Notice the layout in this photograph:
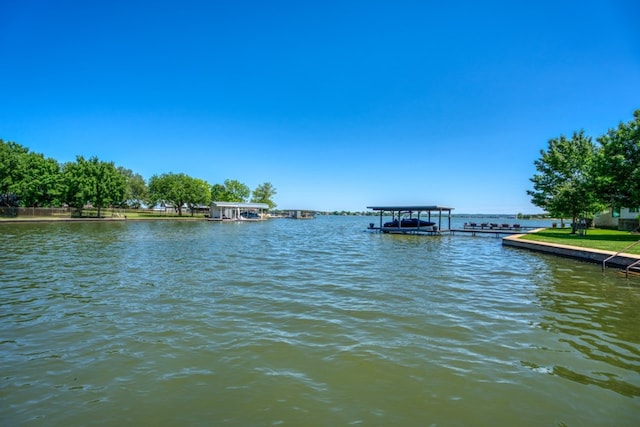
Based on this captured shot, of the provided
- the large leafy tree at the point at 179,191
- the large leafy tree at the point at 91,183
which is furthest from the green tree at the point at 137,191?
the large leafy tree at the point at 91,183

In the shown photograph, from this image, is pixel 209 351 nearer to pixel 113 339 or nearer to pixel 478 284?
pixel 113 339

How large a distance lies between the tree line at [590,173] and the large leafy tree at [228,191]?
82.1 meters

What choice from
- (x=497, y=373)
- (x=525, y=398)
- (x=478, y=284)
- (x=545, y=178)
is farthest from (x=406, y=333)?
(x=545, y=178)

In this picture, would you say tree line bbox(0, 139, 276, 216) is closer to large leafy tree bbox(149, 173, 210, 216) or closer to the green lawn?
large leafy tree bbox(149, 173, 210, 216)

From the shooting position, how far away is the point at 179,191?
8025cm

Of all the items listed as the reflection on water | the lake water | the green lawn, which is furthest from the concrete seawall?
the lake water

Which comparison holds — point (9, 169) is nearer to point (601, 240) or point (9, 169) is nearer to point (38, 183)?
point (38, 183)

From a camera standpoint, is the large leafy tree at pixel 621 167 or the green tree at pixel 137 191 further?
the green tree at pixel 137 191

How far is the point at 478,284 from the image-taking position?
1217 cm

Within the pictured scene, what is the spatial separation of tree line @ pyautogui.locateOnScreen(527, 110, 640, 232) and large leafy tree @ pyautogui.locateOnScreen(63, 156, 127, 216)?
65303 millimetres

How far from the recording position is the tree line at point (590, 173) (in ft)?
77.9

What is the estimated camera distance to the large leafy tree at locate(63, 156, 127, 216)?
56250mm

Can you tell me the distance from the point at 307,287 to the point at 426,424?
7.48m

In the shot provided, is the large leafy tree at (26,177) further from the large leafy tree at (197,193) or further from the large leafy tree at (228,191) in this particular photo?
the large leafy tree at (228,191)
